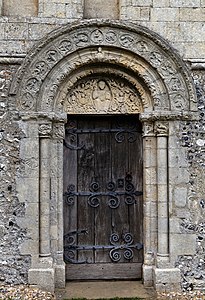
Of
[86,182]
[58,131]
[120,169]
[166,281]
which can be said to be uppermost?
[58,131]

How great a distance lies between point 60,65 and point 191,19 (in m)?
1.80

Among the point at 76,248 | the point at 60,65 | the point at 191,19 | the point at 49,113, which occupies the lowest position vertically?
the point at 76,248

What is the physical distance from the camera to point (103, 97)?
270 inches

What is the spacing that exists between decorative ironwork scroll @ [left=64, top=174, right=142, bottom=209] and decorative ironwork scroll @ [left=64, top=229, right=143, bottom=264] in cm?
42

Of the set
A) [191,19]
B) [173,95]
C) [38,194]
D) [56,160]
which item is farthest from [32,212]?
[191,19]

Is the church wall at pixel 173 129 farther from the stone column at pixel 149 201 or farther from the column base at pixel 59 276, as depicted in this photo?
the column base at pixel 59 276

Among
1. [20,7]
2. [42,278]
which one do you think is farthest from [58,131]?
[42,278]

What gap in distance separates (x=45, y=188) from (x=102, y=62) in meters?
1.78

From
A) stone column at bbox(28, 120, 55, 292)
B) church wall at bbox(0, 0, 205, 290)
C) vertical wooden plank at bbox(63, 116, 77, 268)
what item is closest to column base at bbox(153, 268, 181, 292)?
church wall at bbox(0, 0, 205, 290)

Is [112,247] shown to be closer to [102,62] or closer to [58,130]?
[58,130]

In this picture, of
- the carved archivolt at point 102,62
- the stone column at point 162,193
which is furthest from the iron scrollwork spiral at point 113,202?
the carved archivolt at point 102,62

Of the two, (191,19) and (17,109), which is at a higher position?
(191,19)

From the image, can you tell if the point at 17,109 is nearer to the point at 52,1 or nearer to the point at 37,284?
the point at 52,1

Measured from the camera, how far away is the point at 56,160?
21.8 ft
